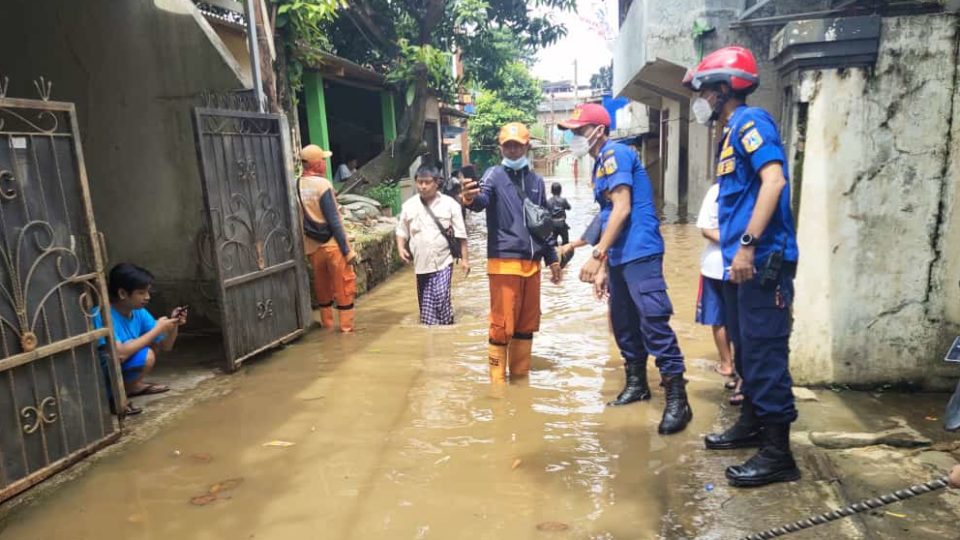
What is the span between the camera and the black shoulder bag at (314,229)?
5965 mm

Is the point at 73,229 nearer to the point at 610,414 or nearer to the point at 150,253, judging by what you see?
the point at 150,253

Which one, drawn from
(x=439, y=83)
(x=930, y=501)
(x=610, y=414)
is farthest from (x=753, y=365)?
(x=439, y=83)

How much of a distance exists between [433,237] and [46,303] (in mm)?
3111

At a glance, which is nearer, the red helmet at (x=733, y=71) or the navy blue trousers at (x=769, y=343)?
the navy blue trousers at (x=769, y=343)

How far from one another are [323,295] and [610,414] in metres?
3.39

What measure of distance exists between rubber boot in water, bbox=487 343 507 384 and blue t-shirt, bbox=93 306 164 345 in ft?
7.50

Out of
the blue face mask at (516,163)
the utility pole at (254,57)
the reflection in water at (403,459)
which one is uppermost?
the utility pole at (254,57)

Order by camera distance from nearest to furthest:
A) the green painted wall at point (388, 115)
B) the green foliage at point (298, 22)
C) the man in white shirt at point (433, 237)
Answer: the man in white shirt at point (433, 237) < the green foliage at point (298, 22) < the green painted wall at point (388, 115)

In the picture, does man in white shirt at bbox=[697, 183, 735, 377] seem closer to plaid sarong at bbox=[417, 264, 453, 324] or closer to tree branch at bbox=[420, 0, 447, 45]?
plaid sarong at bbox=[417, 264, 453, 324]

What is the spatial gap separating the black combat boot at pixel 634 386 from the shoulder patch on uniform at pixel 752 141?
5.33 ft

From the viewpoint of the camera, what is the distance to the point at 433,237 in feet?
19.0

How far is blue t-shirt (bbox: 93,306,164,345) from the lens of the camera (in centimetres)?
421

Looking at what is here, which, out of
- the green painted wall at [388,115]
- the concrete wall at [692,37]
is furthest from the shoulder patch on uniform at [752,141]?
the green painted wall at [388,115]

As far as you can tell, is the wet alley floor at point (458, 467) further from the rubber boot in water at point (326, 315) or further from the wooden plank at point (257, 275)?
the rubber boot in water at point (326, 315)
